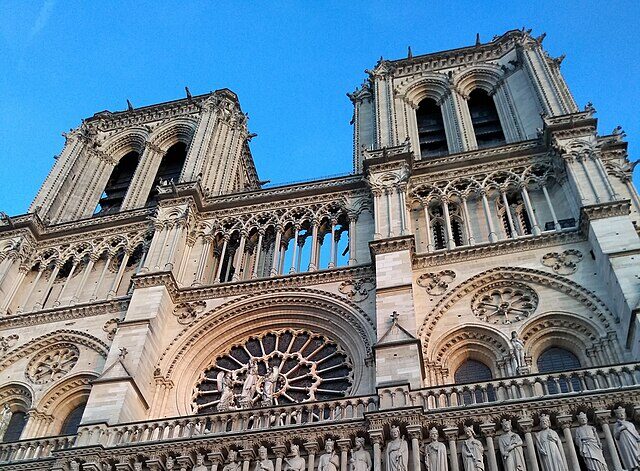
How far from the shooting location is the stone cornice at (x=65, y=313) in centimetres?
1902

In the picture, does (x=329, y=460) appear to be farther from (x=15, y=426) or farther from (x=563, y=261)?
(x=15, y=426)

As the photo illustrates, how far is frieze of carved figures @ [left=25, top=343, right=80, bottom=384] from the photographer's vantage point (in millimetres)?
17938

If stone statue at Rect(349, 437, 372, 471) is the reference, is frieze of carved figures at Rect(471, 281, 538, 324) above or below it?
above

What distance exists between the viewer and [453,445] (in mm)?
12102

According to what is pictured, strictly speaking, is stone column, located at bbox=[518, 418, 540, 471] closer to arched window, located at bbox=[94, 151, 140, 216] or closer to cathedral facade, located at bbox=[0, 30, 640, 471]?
cathedral facade, located at bbox=[0, 30, 640, 471]

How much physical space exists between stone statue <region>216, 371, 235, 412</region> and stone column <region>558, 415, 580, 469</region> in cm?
682

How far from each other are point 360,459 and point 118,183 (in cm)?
1853

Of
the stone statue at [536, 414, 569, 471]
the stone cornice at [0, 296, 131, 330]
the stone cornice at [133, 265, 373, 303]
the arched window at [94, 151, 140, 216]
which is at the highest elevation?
the arched window at [94, 151, 140, 216]

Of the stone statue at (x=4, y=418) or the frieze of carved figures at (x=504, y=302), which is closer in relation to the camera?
the frieze of carved figures at (x=504, y=302)

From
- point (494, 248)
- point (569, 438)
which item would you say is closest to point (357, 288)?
point (494, 248)

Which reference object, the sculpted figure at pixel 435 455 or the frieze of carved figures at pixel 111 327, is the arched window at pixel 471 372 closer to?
the sculpted figure at pixel 435 455

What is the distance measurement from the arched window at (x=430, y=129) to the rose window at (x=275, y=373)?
9477mm

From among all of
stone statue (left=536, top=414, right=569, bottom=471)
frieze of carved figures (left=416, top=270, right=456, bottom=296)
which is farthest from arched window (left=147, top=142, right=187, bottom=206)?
stone statue (left=536, top=414, right=569, bottom=471)

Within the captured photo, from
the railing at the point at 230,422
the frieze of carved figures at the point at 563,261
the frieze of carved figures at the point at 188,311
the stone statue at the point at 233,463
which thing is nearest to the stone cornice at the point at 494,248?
the frieze of carved figures at the point at 563,261
